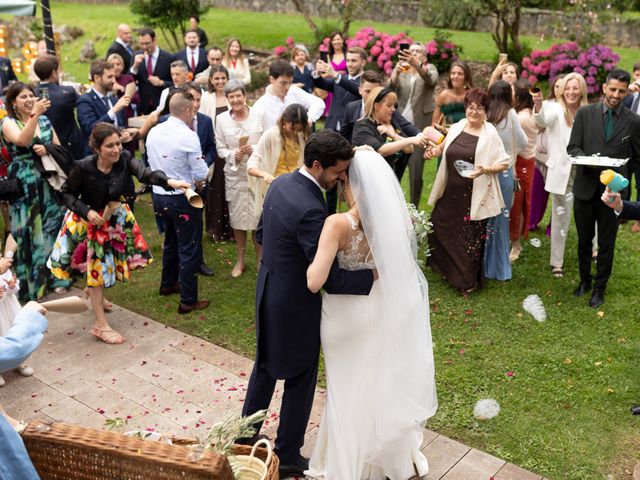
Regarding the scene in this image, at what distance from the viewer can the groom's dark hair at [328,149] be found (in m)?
4.08

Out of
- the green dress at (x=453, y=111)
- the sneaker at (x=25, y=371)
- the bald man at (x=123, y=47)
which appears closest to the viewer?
the sneaker at (x=25, y=371)

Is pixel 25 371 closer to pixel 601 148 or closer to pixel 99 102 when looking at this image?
pixel 99 102

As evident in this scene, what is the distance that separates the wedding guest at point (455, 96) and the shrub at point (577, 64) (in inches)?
262

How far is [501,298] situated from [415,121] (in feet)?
9.85

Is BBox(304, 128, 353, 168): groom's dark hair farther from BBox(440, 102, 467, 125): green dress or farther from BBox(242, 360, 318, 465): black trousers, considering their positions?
BBox(440, 102, 467, 125): green dress

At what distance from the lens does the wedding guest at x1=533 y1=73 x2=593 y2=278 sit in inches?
301

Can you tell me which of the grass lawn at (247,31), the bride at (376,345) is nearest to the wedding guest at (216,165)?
the bride at (376,345)

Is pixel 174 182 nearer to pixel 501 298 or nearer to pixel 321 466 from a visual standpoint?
pixel 321 466

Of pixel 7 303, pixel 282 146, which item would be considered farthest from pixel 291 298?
pixel 282 146

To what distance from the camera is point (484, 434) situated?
513cm

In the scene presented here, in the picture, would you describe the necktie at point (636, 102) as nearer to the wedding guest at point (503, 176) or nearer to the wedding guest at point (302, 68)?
the wedding guest at point (503, 176)

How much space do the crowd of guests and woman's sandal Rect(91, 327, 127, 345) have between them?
14 millimetres

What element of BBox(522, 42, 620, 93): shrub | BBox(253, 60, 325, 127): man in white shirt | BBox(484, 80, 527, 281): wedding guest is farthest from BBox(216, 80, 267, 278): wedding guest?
BBox(522, 42, 620, 93): shrub

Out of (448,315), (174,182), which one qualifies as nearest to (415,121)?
(448,315)
